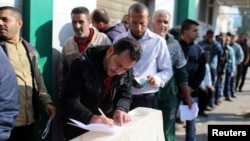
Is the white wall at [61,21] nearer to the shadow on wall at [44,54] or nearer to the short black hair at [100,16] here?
the shadow on wall at [44,54]

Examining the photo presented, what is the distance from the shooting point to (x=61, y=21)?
3.97 metres

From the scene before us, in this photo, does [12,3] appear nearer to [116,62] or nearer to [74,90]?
[74,90]

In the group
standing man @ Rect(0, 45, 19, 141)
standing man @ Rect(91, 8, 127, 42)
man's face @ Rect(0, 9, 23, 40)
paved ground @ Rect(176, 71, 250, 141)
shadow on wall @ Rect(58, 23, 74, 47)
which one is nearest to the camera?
standing man @ Rect(0, 45, 19, 141)

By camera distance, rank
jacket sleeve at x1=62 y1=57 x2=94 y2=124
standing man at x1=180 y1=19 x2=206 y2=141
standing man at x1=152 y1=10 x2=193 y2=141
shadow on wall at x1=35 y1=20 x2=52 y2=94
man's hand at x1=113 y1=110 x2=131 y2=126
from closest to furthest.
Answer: man's hand at x1=113 y1=110 x2=131 y2=126
jacket sleeve at x1=62 y1=57 x2=94 y2=124
standing man at x1=152 y1=10 x2=193 y2=141
shadow on wall at x1=35 y1=20 x2=52 y2=94
standing man at x1=180 y1=19 x2=206 y2=141

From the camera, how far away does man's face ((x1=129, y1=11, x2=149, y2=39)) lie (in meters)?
→ 3.07

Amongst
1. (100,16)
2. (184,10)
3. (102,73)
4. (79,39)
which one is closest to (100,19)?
(100,16)

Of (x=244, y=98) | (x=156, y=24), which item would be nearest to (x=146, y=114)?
(x=156, y=24)

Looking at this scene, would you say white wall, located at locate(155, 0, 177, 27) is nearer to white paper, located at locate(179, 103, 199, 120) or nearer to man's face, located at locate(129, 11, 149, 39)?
white paper, located at locate(179, 103, 199, 120)

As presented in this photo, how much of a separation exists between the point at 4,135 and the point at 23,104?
2.81ft

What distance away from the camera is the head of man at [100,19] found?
13.6ft

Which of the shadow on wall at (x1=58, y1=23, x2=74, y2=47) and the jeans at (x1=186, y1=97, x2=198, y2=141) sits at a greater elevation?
the shadow on wall at (x1=58, y1=23, x2=74, y2=47)

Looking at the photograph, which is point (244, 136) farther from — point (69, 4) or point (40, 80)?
point (69, 4)

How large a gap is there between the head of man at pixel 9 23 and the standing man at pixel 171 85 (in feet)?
4.86

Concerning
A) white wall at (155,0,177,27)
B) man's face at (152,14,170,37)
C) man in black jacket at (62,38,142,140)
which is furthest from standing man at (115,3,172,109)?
white wall at (155,0,177,27)
